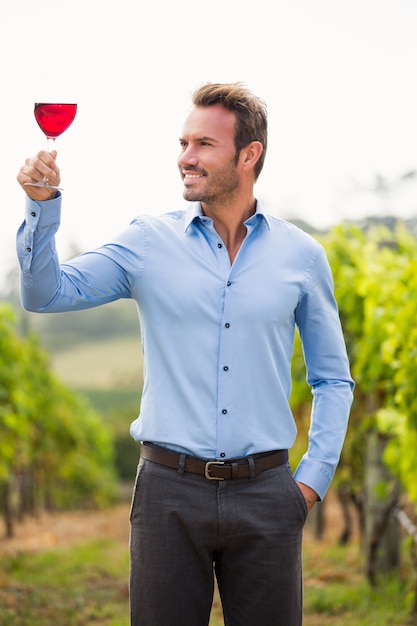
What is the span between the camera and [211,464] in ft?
8.56

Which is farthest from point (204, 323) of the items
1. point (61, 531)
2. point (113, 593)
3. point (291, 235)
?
point (61, 531)

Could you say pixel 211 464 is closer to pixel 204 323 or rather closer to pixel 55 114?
pixel 204 323

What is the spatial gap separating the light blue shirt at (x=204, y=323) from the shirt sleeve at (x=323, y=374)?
0.04ft

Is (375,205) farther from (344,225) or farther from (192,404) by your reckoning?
(192,404)

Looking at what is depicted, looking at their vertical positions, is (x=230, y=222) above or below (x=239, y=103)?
below

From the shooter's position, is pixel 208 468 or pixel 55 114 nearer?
pixel 55 114

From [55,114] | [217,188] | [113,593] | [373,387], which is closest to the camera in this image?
[55,114]

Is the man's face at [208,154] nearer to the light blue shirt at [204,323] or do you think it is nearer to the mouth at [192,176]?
the mouth at [192,176]

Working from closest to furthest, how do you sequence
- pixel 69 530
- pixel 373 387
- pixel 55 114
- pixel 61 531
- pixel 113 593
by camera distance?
pixel 55 114
pixel 373 387
pixel 113 593
pixel 61 531
pixel 69 530

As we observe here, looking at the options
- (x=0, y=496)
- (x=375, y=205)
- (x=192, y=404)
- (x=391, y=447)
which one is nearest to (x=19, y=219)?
(x=192, y=404)

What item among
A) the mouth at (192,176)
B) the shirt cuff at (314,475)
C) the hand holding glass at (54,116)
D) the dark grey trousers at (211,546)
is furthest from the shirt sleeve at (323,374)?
the hand holding glass at (54,116)

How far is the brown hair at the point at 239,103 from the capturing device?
273 cm

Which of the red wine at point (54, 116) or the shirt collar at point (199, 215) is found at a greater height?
the red wine at point (54, 116)

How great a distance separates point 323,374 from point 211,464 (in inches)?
20.1
